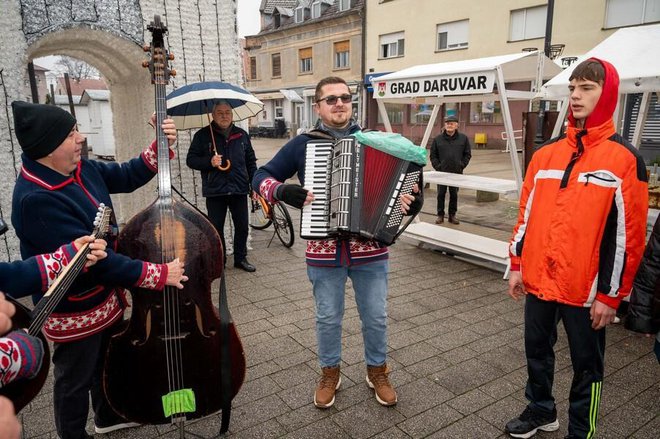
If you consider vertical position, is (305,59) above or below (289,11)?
below

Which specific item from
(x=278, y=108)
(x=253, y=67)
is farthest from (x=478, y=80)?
(x=253, y=67)

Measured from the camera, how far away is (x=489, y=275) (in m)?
5.50

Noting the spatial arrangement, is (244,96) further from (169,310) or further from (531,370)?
Answer: (531,370)

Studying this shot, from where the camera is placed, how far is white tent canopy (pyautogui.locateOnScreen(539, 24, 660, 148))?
4262mm

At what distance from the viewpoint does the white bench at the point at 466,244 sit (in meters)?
5.62

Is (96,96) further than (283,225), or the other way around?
(96,96)

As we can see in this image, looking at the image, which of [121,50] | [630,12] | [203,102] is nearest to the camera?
[121,50]

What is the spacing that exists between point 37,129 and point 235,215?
11.8 feet

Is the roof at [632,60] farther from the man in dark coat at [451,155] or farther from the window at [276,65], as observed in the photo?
the window at [276,65]

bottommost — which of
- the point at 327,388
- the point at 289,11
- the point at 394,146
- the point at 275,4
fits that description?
the point at 327,388

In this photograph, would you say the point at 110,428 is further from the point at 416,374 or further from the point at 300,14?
the point at 300,14

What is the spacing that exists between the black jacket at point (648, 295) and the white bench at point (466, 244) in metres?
3.33

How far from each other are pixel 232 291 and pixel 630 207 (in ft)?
12.5

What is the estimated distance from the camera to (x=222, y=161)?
206 inches
